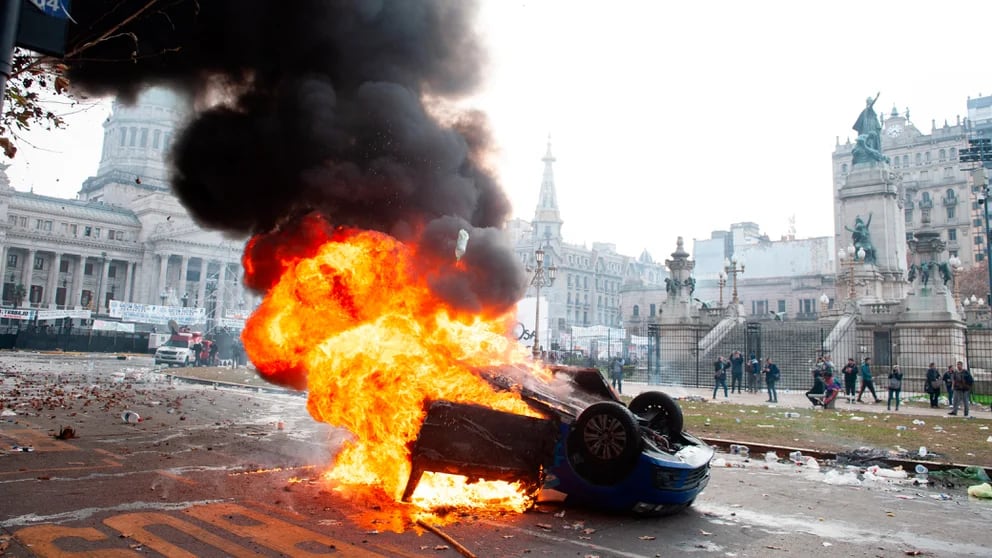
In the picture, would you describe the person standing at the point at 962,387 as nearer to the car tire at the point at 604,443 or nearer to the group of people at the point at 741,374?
the group of people at the point at 741,374

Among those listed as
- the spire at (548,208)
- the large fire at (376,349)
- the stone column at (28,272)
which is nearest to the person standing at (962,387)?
the large fire at (376,349)

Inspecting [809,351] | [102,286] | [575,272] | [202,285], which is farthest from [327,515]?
[575,272]

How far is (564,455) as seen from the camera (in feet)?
20.7

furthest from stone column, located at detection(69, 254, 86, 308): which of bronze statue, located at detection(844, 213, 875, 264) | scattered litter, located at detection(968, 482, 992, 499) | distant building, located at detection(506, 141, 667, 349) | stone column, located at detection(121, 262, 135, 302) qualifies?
scattered litter, located at detection(968, 482, 992, 499)

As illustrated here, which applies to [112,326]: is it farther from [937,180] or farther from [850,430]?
[937,180]

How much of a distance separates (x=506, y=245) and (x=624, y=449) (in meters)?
4.19

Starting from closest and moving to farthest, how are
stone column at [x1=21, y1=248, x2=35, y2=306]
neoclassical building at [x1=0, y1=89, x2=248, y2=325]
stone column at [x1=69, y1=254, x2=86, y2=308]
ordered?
stone column at [x1=21, y1=248, x2=35, y2=306], neoclassical building at [x1=0, y1=89, x2=248, y2=325], stone column at [x1=69, y1=254, x2=86, y2=308]

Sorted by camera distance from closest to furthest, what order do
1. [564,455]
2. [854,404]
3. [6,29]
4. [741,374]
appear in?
[6,29] → [564,455] → [854,404] → [741,374]

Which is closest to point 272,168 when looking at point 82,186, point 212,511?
point 212,511

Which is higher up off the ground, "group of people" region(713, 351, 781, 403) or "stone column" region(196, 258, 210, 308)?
"stone column" region(196, 258, 210, 308)

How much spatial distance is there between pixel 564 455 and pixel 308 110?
18.9 ft

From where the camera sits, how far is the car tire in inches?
236

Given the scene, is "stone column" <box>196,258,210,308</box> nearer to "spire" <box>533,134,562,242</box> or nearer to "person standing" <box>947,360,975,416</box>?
"spire" <box>533,134,562,242</box>

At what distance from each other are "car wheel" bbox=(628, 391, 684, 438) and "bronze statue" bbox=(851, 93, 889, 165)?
4615 cm
